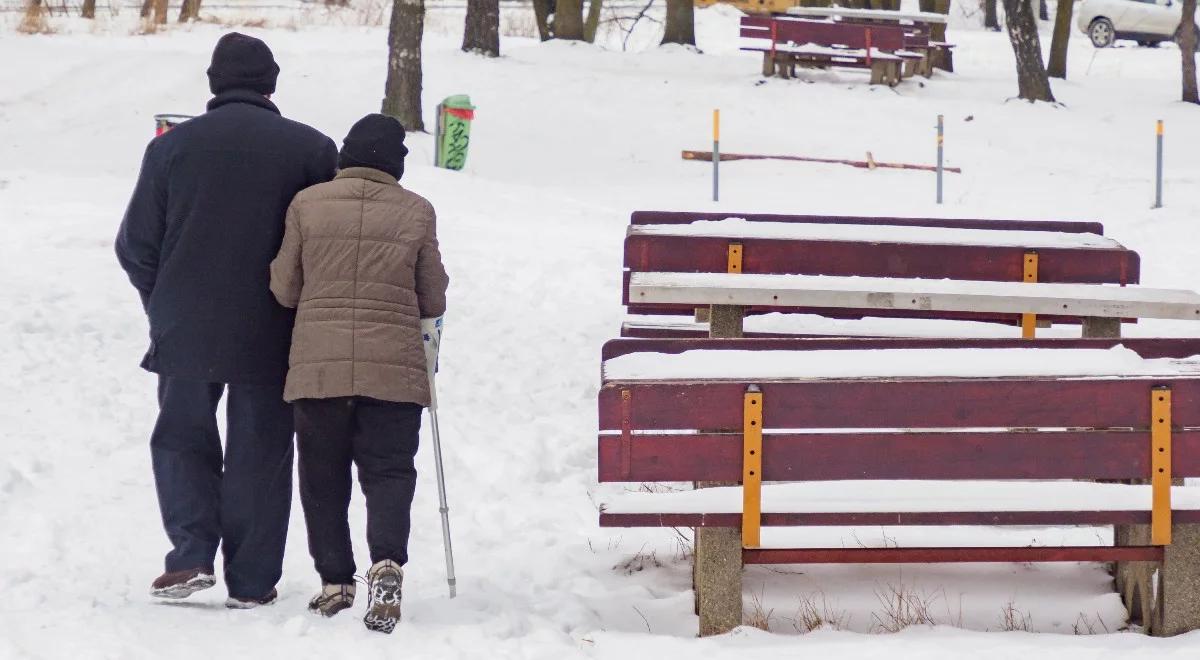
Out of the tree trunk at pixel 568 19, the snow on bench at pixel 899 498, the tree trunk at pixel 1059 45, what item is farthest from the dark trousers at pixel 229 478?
the tree trunk at pixel 1059 45

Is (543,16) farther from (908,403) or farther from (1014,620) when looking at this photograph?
(908,403)

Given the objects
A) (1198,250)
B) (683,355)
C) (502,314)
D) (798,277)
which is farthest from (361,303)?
(1198,250)

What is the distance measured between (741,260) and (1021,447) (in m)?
2.73

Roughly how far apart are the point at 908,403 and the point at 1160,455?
2.59 feet

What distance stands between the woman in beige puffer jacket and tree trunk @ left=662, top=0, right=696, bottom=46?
23484 millimetres

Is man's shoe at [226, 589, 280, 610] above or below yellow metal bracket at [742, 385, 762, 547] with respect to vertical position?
below

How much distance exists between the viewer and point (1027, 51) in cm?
2433

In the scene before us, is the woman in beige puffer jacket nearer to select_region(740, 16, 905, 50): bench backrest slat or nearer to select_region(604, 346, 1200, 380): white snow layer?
select_region(604, 346, 1200, 380): white snow layer

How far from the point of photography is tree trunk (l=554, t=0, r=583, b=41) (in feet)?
90.5

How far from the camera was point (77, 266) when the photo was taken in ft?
32.2

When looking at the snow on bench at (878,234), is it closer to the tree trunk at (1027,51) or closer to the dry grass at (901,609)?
the dry grass at (901,609)

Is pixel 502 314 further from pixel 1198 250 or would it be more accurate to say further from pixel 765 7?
pixel 765 7

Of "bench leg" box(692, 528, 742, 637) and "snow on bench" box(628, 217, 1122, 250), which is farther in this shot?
"snow on bench" box(628, 217, 1122, 250)

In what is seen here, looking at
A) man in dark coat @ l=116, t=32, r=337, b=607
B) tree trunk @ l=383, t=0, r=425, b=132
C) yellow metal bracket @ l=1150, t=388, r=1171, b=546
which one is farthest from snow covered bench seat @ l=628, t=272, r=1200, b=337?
tree trunk @ l=383, t=0, r=425, b=132
